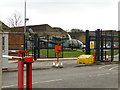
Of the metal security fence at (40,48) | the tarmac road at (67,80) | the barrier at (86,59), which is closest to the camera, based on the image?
the tarmac road at (67,80)

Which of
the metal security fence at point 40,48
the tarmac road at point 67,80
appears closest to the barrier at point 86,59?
the tarmac road at point 67,80

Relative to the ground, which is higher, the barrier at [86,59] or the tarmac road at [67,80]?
the barrier at [86,59]

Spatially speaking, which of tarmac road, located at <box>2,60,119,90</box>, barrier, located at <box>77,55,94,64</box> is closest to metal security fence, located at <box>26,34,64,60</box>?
barrier, located at <box>77,55,94,64</box>

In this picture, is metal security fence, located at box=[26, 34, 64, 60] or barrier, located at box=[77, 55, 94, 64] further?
metal security fence, located at box=[26, 34, 64, 60]

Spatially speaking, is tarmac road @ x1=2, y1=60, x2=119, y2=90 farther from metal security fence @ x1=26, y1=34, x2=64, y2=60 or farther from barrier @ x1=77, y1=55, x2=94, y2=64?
metal security fence @ x1=26, y1=34, x2=64, y2=60

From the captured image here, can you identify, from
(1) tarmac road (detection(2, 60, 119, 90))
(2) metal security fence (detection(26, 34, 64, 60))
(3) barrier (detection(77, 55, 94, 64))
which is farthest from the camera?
(2) metal security fence (detection(26, 34, 64, 60))

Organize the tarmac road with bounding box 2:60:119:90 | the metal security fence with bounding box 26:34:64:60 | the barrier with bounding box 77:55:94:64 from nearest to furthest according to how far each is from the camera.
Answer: the tarmac road with bounding box 2:60:119:90 < the barrier with bounding box 77:55:94:64 < the metal security fence with bounding box 26:34:64:60

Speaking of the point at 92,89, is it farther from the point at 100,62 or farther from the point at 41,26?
the point at 41,26

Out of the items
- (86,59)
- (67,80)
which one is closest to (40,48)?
(86,59)

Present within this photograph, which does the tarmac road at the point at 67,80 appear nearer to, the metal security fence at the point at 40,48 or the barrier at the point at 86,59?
the barrier at the point at 86,59

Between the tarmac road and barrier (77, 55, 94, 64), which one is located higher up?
barrier (77, 55, 94, 64)

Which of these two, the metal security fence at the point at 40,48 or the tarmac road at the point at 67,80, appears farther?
the metal security fence at the point at 40,48

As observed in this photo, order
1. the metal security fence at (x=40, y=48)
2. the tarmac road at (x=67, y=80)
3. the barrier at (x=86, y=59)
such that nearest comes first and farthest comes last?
the tarmac road at (x=67, y=80) → the barrier at (x=86, y=59) → the metal security fence at (x=40, y=48)

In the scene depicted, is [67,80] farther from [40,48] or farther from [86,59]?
[40,48]
